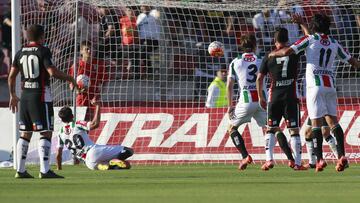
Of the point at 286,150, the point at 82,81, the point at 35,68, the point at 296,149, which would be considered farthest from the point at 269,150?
the point at 82,81

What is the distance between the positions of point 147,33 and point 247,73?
266 inches

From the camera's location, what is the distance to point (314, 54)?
Result: 1434 centimetres

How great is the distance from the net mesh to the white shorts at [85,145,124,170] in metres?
2.84

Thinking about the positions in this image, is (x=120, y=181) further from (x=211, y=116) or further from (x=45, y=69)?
(x=211, y=116)

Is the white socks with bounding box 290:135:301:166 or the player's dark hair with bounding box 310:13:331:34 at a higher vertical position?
the player's dark hair with bounding box 310:13:331:34

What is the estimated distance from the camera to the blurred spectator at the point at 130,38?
72.0ft

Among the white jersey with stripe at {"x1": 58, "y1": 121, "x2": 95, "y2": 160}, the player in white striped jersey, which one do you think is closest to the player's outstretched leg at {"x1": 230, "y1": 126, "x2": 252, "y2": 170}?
the player in white striped jersey

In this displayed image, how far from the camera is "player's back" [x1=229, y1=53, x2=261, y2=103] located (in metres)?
16.2

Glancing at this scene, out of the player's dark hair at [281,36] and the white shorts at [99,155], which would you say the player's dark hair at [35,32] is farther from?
the player's dark hair at [281,36]

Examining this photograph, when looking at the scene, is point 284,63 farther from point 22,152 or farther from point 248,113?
point 22,152

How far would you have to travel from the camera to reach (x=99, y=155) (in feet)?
52.8

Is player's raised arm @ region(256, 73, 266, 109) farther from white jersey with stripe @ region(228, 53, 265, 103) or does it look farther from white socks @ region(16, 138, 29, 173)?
white socks @ region(16, 138, 29, 173)

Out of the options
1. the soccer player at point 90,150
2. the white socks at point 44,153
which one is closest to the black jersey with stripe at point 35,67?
the white socks at point 44,153

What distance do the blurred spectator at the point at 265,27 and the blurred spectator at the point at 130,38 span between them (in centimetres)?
284
